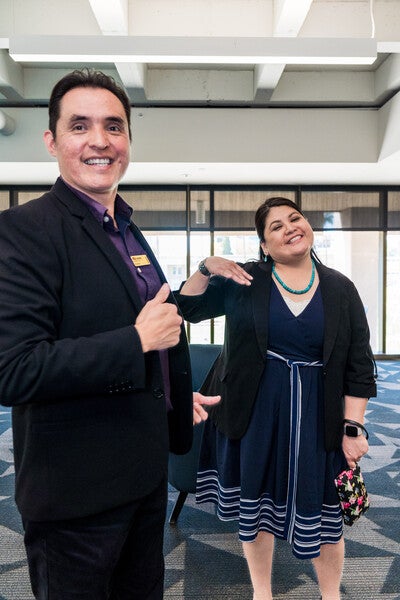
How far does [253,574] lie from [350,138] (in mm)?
5417

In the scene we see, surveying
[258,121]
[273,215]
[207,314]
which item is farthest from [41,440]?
[258,121]

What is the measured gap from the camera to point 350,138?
19.4ft

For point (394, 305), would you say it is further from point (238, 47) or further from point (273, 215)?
point (273, 215)

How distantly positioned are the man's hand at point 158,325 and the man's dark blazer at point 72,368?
26 mm

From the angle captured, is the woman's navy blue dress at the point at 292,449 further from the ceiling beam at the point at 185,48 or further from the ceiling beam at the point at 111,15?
the ceiling beam at the point at 111,15

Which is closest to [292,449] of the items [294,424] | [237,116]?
[294,424]

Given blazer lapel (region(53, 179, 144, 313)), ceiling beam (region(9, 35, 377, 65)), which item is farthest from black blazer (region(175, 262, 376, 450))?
ceiling beam (region(9, 35, 377, 65))

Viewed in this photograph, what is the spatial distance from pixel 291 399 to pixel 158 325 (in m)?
0.87

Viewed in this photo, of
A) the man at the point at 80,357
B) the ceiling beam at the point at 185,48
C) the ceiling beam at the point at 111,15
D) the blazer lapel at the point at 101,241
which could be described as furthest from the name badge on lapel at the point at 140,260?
the ceiling beam at the point at 111,15

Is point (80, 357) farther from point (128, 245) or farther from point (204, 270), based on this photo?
point (204, 270)

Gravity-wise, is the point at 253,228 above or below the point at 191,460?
above

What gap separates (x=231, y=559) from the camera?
7.32 feet


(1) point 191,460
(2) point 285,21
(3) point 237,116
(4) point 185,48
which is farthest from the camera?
(3) point 237,116

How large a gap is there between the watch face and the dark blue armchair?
79 centimetres
